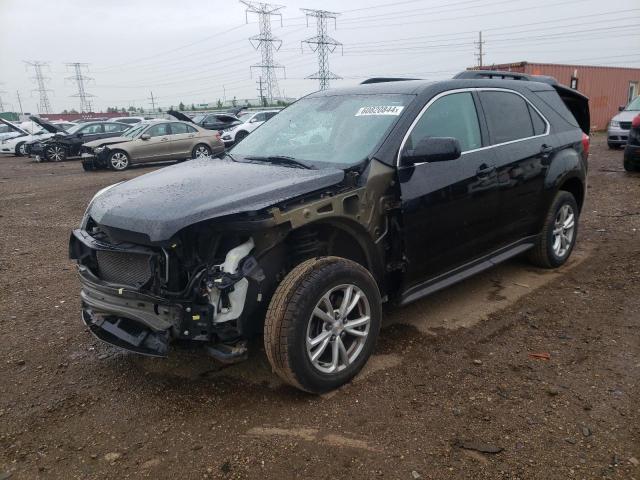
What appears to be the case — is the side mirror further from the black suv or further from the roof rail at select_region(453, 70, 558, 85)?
the roof rail at select_region(453, 70, 558, 85)

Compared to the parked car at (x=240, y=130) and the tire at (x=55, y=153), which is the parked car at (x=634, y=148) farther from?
the tire at (x=55, y=153)

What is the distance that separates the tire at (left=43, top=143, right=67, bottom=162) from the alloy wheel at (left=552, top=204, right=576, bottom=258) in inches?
765

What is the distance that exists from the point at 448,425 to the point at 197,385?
153cm

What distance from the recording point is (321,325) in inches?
119

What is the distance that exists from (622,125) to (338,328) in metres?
14.3

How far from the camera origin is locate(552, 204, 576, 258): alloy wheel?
16.4 feet

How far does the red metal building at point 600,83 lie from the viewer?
21955 millimetres

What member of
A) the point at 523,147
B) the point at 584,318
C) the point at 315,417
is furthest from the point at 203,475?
the point at 523,147

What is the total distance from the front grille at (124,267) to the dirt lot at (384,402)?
2.41 ft

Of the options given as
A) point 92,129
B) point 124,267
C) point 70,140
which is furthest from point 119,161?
point 124,267

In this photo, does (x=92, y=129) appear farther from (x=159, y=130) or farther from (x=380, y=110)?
(x=380, y=110)

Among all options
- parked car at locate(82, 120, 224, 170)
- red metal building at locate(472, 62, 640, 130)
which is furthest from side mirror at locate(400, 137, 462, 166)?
red metal building at locate(472, 62, 640, 130)

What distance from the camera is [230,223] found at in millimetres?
2699

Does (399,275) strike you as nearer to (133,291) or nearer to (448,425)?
(448,425)
